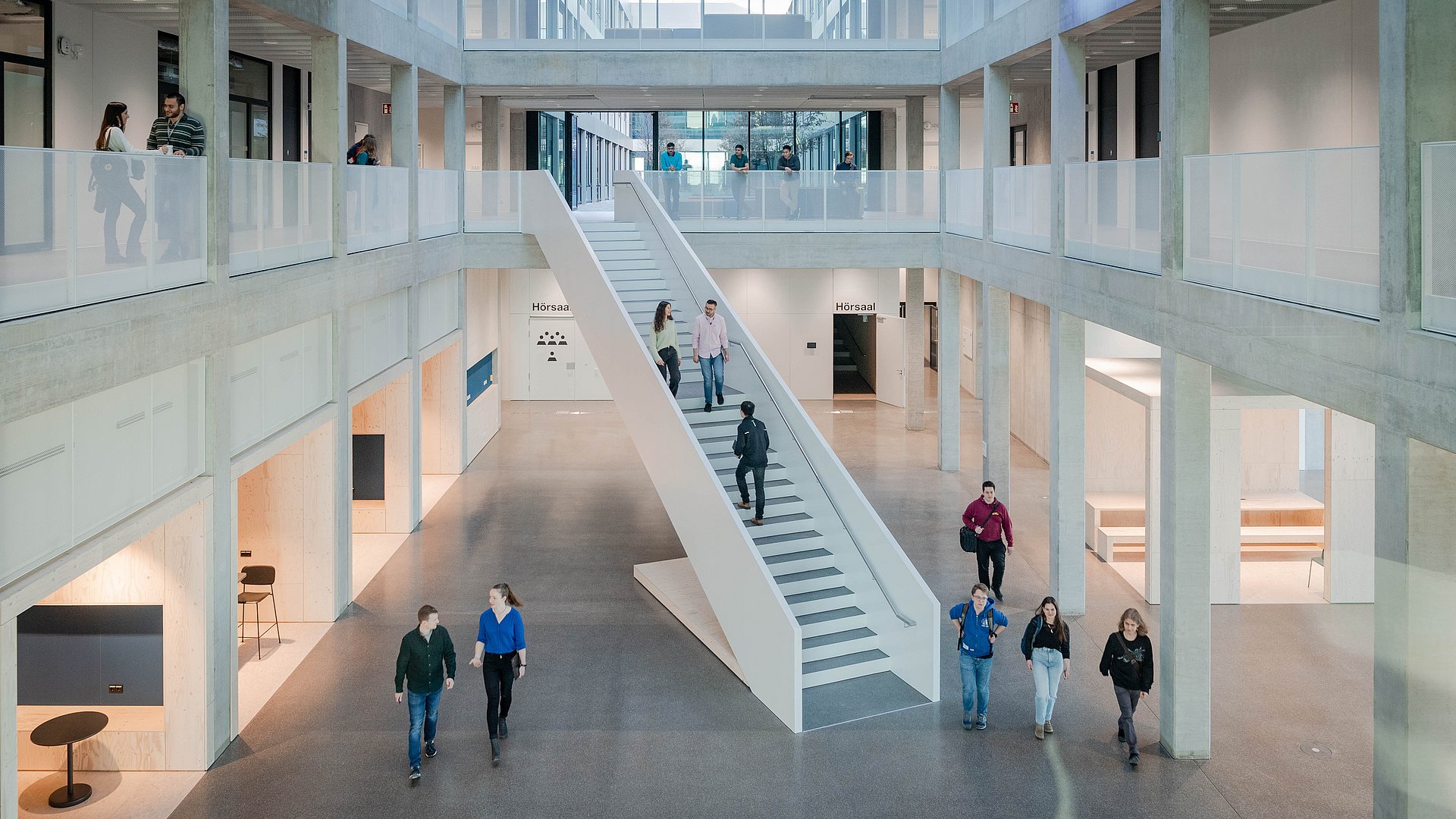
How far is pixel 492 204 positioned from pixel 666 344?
8.79 m

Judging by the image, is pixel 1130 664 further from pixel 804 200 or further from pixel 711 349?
pixel 804 200

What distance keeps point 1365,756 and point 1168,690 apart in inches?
66.9

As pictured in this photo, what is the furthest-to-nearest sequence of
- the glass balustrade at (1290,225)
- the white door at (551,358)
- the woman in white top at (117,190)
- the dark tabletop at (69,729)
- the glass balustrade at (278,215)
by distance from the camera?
the white door at (551,358) < the glass balustrade at (278,215) < the dark tabletop at (69,729) < the woman in white top at (117,190) < the glass balustrade at (1290,225)

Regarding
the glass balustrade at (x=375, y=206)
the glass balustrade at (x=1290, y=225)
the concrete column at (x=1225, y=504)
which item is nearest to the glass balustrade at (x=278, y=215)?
the glass balustrade at (x=375, y=206)

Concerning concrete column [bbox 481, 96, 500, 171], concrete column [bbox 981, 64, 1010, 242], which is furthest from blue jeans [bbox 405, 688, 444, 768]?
concrete column [bbox 481, 96, 500, 171]

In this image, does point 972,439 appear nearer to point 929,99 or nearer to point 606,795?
point 929,99

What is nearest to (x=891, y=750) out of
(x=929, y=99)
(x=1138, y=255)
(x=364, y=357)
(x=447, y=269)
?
(x=1138, y=255)

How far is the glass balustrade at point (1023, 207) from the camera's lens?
17.1 m

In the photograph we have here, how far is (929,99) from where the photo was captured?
112ft

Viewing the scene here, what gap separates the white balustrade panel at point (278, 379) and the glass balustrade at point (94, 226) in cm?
147

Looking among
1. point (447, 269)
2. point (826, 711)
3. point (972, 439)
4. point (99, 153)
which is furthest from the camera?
point (972, 439)

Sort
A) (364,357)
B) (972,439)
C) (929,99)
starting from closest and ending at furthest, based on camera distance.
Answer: (364,357) < (972,439) < (929,99)

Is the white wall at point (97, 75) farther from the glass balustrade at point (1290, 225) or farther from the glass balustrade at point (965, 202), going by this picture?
the glass balustrade at point (965, 202)

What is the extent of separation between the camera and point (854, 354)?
36.9m
